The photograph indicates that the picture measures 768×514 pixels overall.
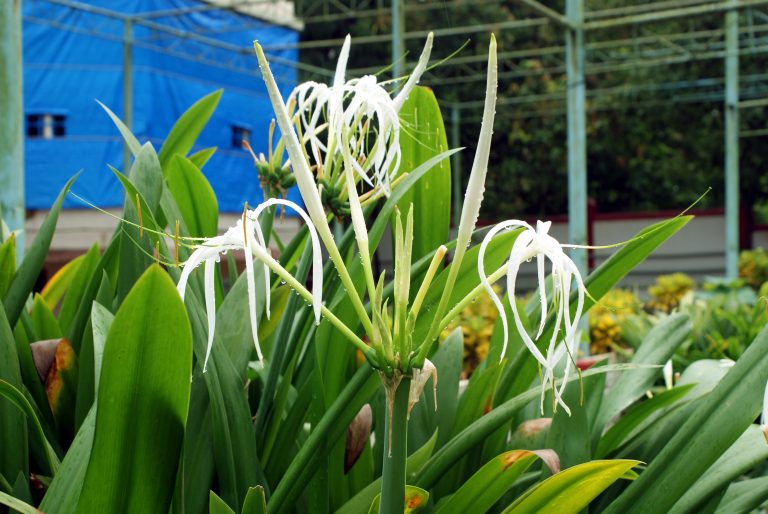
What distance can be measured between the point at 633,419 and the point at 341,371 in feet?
1.26

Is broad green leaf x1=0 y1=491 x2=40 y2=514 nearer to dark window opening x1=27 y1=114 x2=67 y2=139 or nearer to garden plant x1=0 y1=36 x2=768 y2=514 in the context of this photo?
garden plant x1=0 y1=36 x2=768 y2=514

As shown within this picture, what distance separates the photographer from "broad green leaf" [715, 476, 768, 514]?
3.17ft

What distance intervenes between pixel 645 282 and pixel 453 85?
4.48m

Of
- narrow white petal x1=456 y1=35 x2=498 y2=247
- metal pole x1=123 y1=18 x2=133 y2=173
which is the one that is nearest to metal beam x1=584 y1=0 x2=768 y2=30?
metal pole x1=123 y1=18 x2=133 y2=173

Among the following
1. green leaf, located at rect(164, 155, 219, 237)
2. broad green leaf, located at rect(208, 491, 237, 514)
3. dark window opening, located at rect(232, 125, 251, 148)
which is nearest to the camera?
broad green leaf, located at rect(208, 491, 237, 514)

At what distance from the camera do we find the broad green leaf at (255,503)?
76cm

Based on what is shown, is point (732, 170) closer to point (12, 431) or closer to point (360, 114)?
point (360, 114)

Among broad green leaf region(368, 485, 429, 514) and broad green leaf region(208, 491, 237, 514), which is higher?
broad green leaf region(208, 491, 237, 514)

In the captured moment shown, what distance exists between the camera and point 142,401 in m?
0.71

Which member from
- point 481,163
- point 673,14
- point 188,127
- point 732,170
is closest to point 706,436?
point 481,163

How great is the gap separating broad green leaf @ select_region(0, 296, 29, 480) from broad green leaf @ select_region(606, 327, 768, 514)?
0.61m

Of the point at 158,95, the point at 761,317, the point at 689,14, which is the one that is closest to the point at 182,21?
the point at 158,95

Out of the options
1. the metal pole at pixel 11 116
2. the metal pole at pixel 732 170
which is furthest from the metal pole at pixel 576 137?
the metal pole at pixel 11 116

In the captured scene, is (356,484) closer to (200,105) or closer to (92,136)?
(200,105)
